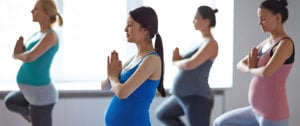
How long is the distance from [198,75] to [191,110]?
0.21 m

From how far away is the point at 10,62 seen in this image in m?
3.80

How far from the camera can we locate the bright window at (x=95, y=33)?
3762 mm

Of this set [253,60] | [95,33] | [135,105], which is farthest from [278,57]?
[95,33]

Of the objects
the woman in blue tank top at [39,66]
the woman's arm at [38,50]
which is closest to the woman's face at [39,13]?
the woman in blue tank top at [39,66]

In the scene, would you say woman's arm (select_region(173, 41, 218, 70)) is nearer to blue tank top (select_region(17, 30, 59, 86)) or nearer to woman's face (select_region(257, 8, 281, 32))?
woman's face (select_region(257, 8, 281, 32))

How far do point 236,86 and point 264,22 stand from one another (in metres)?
1.25

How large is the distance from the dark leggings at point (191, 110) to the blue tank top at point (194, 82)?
0.03m

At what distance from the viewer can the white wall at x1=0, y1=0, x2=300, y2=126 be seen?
351 centimetres

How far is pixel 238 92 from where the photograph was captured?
367cm

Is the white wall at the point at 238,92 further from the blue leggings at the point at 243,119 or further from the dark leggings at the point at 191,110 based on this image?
the blue leggings at the point at 243,119

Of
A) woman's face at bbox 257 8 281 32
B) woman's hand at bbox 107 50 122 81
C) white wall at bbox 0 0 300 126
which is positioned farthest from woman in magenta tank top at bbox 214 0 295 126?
white wall at bbox 0 0 300 126

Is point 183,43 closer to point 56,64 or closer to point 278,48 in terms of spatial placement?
point 56,64

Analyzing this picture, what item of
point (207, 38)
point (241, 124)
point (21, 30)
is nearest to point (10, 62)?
point (21, 30)

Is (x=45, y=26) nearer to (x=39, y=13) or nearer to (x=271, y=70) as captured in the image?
(x=39, y=13)
